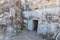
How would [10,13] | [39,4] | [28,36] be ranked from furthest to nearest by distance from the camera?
[10,13]
[39,4]
[28,36]

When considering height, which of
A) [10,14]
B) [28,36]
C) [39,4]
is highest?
[39,4]

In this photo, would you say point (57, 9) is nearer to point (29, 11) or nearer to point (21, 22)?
point (29, 11)

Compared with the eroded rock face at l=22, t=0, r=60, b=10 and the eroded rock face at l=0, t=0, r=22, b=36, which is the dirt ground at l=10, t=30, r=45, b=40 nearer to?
the eroded rock face at l=0, t=0, r=22, b=36

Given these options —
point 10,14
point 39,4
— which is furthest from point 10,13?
point 39,4

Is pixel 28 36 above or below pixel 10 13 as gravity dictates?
below

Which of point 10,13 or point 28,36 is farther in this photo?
point 10,13

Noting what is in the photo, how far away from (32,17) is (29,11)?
0.48m

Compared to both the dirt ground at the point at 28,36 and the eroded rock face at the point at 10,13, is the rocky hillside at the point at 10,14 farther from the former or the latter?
the dirt ground at the point at 28,36

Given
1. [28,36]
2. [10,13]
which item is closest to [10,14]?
[10,13]

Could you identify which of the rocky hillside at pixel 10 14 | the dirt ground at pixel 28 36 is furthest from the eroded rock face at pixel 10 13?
the dirt ground at pixel 28 36

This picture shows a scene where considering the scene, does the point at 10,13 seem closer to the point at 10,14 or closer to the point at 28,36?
the point at 10,14

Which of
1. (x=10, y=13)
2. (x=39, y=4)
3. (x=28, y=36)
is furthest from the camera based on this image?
(x=10, y=13)

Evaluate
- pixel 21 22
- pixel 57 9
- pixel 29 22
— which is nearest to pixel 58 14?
pixel 57 9

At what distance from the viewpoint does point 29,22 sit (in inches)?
289
